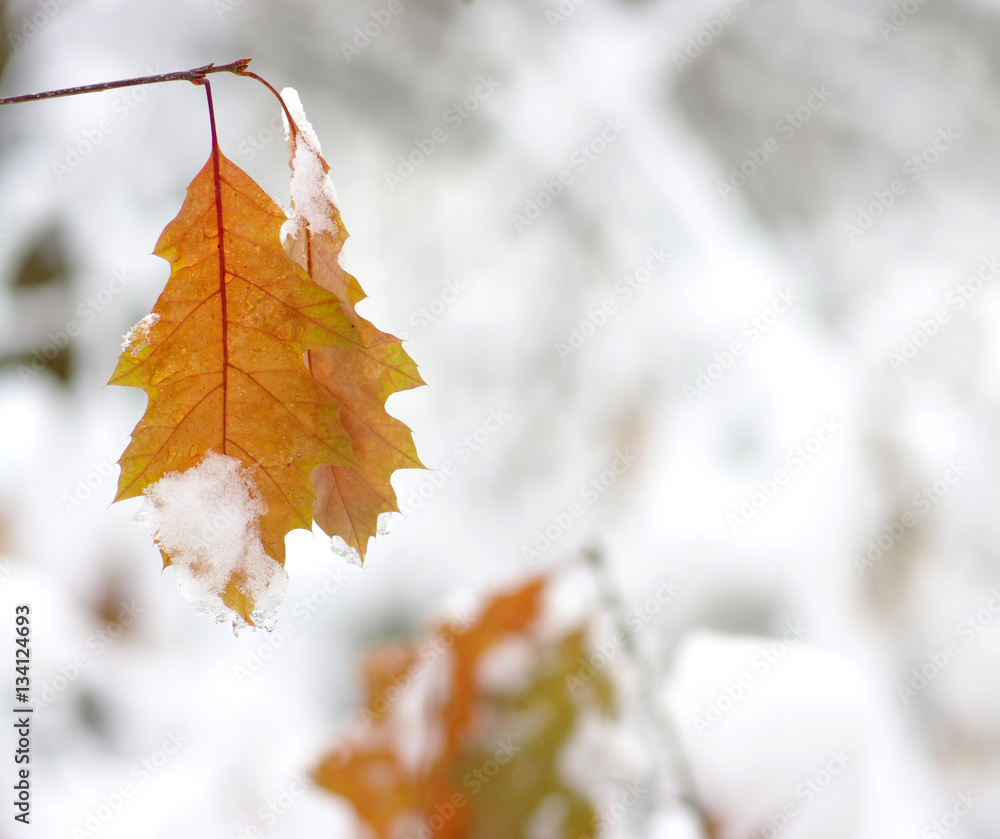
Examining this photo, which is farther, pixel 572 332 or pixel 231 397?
pixel 572 332

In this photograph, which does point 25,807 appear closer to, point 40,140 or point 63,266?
point 63,266

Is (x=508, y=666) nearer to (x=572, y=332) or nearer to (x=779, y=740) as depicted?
(x=779, y=740)

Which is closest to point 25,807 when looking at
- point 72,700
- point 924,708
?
point 72,700

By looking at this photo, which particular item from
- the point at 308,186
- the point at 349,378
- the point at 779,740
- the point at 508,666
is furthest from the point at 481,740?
the point at 308,186

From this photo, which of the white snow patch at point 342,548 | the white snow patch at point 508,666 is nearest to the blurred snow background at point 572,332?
the white snow patch at point 508,666

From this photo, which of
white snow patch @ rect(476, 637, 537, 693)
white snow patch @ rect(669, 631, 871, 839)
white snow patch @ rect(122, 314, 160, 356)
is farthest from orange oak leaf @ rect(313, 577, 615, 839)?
white snow patch @ rect(122, 314, 160, 356)

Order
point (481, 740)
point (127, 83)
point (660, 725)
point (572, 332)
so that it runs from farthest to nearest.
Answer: point (572, 332)
point (660, 725)
point (481, 740)
point (127, 83)
